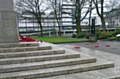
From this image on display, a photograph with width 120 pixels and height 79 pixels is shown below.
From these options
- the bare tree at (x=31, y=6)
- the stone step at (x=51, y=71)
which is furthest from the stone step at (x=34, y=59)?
the bare tree at (x=31, y=6)

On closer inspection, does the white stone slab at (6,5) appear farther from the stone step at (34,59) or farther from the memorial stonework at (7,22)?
the stone step at (34,59)

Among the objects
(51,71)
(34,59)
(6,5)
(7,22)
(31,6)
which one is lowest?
(51,71)

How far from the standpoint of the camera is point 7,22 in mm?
6785

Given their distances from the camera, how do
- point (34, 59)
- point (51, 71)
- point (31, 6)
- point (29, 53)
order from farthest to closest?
point (31, 6)
point (29, 53)
point (34, 59)
point (51, 71)

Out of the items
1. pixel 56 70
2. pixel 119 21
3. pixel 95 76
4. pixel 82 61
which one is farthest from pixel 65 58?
pixel 119 21

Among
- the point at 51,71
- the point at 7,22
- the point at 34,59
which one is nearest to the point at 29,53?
the point at 34,59

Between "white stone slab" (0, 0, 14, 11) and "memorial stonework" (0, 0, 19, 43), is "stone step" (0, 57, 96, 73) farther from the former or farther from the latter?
"white stone slab" (0, 0, 14, 11)

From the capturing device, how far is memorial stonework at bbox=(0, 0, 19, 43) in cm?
674

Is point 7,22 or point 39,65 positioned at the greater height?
point 7,22

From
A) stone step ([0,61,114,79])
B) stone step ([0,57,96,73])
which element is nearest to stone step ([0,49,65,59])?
stone step ([0,57,96,73])

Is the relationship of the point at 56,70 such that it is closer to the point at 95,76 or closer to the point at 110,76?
the point at 95,76

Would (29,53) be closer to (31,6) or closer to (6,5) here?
(6,5)

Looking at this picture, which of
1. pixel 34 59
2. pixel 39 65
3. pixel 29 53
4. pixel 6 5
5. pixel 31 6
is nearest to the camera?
pixel 39 65

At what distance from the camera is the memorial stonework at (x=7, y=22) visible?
6.74 metres
